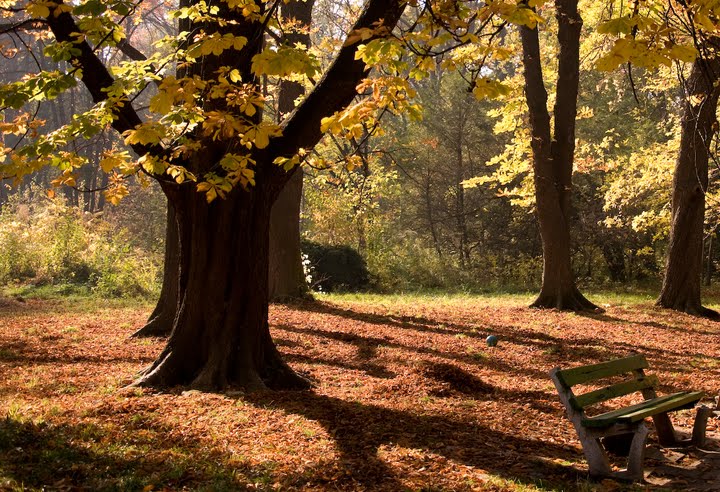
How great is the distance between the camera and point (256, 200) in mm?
6551

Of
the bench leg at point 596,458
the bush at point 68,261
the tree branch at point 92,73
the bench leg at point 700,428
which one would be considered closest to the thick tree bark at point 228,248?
the tree branch at point 92,73

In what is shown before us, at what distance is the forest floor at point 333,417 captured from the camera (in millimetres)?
4371

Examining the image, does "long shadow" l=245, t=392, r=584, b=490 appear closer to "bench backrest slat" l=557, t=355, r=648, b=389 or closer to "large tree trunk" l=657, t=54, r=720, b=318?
"bench backrest slat" l=557, t=355, r=648, b=389

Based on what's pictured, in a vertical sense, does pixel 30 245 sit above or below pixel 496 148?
below

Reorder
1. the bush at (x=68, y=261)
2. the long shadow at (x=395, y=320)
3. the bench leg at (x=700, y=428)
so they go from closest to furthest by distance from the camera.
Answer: the bench leg at (x=700, y=428) < the long shadow at (x=395, y=320) < the bush at (x=68, y=261)

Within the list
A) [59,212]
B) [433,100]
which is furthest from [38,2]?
[433,100]

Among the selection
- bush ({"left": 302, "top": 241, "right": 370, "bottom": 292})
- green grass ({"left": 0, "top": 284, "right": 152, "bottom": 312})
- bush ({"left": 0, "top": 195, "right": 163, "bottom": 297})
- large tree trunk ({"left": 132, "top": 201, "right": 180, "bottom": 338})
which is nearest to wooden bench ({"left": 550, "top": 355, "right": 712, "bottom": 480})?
large tree trunk ({"left": 132, "top": 201, "right": 180, "bottom": 338})

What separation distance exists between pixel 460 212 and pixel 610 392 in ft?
72.3

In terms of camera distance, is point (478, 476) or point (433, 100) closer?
point (478, 476)

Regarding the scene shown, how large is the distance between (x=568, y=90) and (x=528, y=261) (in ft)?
32.0

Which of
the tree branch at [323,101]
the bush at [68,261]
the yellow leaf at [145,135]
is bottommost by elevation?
the bush at [68,261]

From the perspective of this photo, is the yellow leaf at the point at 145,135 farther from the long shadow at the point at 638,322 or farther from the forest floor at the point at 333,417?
the long shadow at the point at 638,322

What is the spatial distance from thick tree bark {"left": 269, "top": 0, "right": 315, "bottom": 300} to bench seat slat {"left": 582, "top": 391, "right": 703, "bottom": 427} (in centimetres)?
960

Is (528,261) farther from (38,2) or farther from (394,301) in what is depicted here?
→ (38,2)
